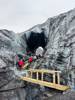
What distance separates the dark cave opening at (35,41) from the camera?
15.2 metres

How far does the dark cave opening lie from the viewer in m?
15.2

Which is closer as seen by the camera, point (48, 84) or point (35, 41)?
point (48, 84)

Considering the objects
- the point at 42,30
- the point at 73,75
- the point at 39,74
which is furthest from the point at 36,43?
the point at 73,75

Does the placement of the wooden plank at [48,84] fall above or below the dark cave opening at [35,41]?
below

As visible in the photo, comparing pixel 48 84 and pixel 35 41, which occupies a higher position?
pixel 35 41

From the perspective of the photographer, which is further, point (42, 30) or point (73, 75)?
point (42, 30)

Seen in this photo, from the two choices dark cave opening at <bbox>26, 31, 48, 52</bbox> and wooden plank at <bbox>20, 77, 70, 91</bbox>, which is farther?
dark cave opening at <bbox>26, 31, 48, 52</bbox>

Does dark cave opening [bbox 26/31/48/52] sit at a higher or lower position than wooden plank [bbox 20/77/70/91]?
higher

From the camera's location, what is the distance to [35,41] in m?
15.7

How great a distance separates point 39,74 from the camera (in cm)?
1208

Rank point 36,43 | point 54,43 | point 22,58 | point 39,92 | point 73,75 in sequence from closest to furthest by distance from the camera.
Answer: point 73,75 < point 39,92 < point 54,43 < point 22,58 < point 36,43

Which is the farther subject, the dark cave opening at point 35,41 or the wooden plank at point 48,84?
the dark cave opening at point 35,41

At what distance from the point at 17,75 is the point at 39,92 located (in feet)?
6.05

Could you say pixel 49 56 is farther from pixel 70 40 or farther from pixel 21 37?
pixel 21 37
